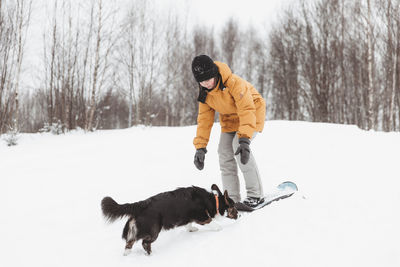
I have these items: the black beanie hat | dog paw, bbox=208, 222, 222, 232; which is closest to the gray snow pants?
dog paw, bbox=208, 222, 222, 232

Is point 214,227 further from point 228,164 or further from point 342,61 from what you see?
point 342,61

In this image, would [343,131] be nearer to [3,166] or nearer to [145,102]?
[3,166]

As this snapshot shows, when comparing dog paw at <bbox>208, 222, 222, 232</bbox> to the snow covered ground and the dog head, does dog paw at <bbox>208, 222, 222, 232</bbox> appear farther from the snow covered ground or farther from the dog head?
the dog head

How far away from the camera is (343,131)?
23.1ft

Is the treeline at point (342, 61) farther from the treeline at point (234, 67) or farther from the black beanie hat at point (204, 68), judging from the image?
the black beanie hat at point (204, 68)

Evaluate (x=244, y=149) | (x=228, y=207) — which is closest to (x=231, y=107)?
(x=244, y=149)

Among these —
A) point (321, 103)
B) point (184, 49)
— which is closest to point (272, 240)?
point (321, 103)

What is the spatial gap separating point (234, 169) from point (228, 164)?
110 millimetres

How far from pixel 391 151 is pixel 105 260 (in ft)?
18.9

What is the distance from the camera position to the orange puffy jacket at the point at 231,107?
2.46 metres

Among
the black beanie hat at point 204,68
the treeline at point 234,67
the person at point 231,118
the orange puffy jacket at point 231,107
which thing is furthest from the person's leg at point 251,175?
the treeline at point 234,67

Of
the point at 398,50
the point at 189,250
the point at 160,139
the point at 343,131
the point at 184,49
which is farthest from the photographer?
the point at 184,49

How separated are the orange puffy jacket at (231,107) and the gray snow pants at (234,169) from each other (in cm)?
16

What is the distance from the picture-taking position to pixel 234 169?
2984 mm
